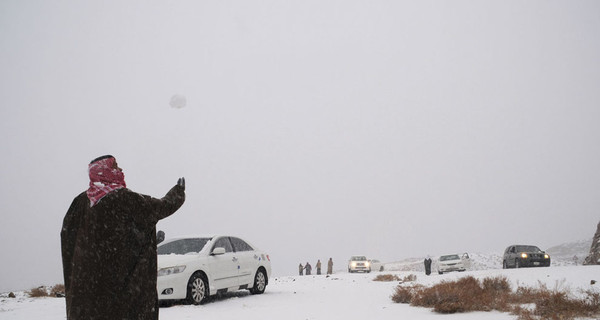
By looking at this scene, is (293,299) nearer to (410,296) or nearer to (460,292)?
(410,296)

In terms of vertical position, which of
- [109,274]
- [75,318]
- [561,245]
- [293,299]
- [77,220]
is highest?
[77,220]

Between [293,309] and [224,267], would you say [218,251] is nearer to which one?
[224,267]

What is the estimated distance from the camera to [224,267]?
11.2m

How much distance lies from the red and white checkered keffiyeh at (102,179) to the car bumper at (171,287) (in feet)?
20.5

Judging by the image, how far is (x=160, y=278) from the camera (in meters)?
9.72

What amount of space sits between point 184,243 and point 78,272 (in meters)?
7.85

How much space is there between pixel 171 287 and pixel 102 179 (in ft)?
20.9

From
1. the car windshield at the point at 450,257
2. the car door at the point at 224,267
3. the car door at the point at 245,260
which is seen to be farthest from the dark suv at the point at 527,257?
the car door at the point at 224,267

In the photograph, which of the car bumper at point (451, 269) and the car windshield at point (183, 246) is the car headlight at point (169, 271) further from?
the car bumper at point (451, 269)

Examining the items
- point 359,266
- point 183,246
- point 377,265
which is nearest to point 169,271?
point 183,246

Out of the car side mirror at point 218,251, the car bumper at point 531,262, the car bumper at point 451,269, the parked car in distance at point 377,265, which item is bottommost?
the parked car in distance at point 377,265

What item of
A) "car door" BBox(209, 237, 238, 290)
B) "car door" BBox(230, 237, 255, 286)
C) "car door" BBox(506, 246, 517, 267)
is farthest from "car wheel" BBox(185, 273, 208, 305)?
"car door" BBox(506, 246, 517, 267)

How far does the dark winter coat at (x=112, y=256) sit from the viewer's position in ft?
12.1

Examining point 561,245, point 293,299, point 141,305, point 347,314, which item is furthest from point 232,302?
point 561,245
